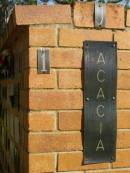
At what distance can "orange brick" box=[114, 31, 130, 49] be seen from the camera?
96.5 inches

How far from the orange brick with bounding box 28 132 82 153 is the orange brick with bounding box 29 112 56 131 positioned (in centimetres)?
3

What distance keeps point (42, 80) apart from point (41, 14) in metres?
0.35

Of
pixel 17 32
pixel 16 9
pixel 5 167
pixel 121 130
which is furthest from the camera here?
pixel 5 167

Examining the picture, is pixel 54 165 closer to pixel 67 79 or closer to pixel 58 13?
pixel 67 79

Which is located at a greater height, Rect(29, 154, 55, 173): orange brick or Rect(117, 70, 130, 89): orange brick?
Rect(117, 70, 130, 89): orange brick

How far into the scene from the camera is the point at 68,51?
2369 mm

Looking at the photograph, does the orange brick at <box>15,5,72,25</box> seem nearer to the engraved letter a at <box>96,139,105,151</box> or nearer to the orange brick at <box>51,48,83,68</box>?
the orange brick at <box>51,48,83,68</box>

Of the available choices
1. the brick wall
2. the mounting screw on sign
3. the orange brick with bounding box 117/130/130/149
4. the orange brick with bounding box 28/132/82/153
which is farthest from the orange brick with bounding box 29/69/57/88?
the orange brick with bounding box 117/130/130/149

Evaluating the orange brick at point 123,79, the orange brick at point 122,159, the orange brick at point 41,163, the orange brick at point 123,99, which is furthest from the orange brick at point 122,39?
the orange brick at point 41,163

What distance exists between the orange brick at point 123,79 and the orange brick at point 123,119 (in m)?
0.14

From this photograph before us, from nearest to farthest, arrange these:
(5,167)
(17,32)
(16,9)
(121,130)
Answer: (16,9)
(121,130)
(17,32)
(5,167)

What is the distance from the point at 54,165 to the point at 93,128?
0.28 metres

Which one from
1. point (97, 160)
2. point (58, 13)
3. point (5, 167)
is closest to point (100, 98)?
point (97, 160)

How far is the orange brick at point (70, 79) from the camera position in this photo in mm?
2357
